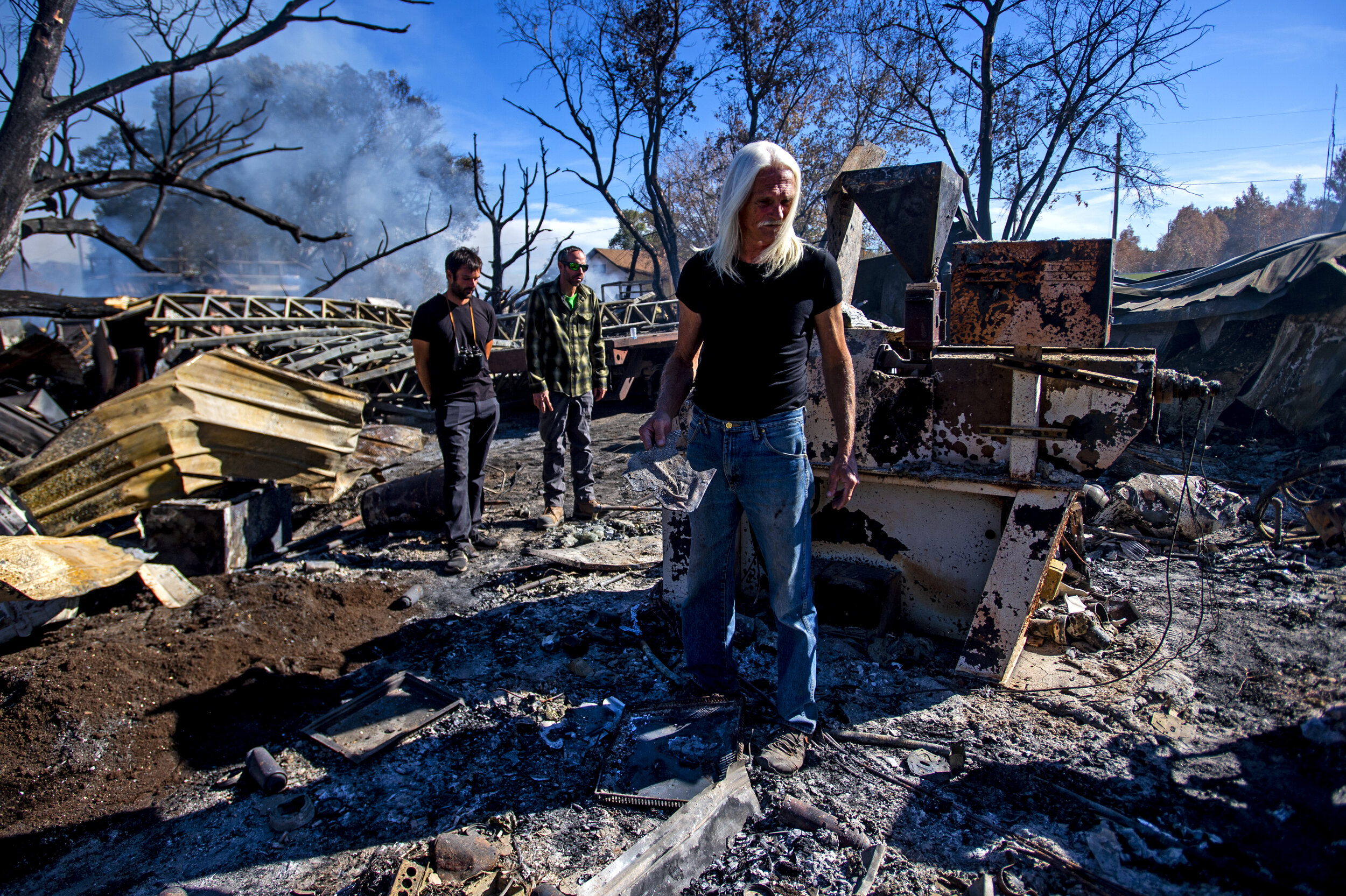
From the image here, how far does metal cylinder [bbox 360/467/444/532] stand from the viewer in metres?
4.94

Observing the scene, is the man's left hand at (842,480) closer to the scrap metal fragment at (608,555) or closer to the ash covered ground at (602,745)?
the ash covered ground at (602,745)

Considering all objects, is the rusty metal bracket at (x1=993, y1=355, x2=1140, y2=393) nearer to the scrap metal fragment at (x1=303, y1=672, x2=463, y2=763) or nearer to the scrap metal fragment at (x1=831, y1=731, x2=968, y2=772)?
the scrap metal fragment at (x1=831, y1=731, x2=968, y2=772)

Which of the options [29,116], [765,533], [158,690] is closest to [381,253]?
[29,116]

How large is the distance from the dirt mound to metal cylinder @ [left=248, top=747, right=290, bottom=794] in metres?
0.23

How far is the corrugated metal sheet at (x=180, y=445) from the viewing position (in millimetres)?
4445

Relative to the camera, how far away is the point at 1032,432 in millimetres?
2568

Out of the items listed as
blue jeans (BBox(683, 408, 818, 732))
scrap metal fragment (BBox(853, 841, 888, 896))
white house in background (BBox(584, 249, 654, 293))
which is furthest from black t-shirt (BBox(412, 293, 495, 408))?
white house in background (BBox(584, 249, 654, 293))

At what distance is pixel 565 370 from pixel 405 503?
5.29 ft

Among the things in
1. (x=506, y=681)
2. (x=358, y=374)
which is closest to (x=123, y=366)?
(x=358, y=374)

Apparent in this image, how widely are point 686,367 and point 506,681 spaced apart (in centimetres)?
163

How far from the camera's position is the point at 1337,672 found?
77.0 inches

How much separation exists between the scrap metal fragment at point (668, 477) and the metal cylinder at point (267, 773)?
62.2 inches

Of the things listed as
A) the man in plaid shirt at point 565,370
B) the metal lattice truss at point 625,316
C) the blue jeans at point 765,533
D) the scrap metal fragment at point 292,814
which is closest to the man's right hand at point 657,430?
the blue jeans at point 765,533

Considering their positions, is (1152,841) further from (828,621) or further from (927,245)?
(927,245)
